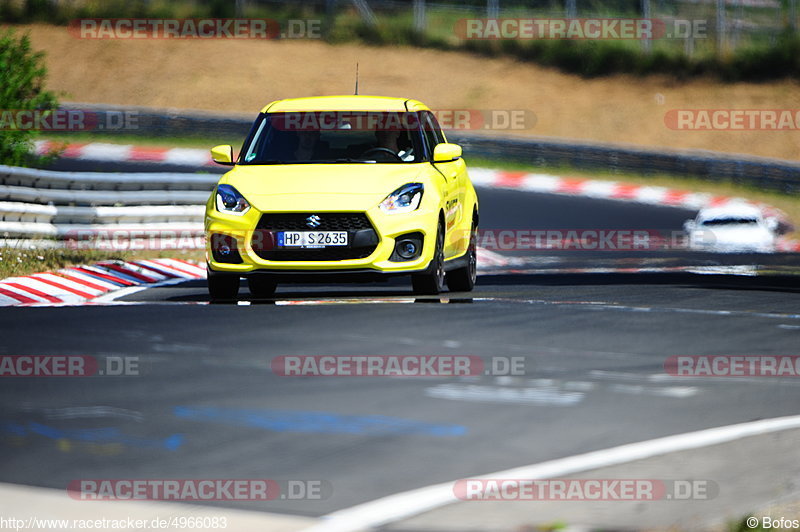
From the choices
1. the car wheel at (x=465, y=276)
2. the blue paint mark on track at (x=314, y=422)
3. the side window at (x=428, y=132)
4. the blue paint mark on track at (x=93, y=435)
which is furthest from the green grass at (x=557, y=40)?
the blue paint mark on track at (x=93, y=435)

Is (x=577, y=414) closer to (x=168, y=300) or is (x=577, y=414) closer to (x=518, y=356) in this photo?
(x=518, y=356)

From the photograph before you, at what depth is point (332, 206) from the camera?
39.2ft

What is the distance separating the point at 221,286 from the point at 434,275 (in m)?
1.85

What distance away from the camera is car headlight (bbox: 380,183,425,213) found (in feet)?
39.6

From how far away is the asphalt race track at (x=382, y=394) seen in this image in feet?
20.8

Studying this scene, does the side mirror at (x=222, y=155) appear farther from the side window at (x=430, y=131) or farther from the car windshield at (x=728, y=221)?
the car windshield at (x=728, y=221)

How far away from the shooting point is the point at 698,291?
46.9ft

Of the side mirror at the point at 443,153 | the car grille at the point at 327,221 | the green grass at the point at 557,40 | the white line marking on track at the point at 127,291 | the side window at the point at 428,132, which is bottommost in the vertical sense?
the white line marking on track at the point at 127,291

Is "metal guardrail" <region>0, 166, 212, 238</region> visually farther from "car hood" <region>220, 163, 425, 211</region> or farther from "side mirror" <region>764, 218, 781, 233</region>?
"side mirror" <region>764, 218, 781, 233</region>

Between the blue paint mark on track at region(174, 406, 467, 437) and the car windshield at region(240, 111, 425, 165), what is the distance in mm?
5533

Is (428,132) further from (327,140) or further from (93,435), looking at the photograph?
(93,435)

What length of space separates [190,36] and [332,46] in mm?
5357

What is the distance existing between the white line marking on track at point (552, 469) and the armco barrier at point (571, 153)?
27342 mm

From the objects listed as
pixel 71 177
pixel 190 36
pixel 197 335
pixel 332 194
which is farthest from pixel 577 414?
pixel 190 36
